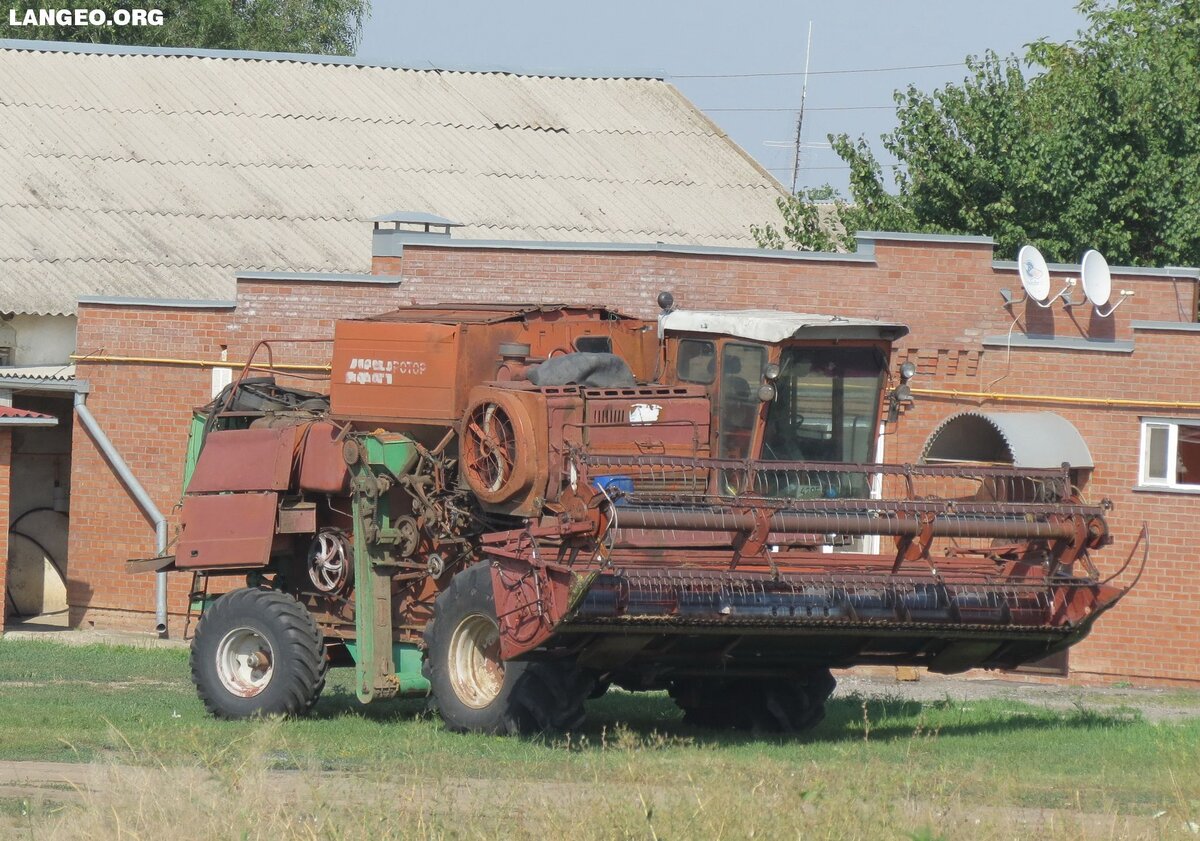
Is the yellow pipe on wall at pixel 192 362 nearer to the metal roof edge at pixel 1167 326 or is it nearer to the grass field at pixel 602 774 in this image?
the grass field at pixel 602 774

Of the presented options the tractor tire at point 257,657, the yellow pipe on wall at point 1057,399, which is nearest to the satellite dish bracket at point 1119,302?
the yellow pipe on wall at point 1057,399

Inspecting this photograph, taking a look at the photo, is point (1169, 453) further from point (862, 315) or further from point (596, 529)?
point (596, 529)

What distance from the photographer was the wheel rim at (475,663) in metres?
12.8

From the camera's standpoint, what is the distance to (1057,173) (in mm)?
26922

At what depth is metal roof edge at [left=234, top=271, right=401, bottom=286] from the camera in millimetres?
21344

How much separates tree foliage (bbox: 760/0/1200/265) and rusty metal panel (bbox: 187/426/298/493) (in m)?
14.9

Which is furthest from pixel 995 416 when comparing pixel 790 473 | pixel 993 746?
pixel 993 746

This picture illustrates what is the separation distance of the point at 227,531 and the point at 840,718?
16.9 ft

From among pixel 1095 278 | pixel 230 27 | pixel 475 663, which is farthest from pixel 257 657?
pixel 230 27

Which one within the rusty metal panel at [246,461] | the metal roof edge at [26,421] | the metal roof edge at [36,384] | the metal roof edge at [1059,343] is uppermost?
the metal roof edge at [1059,343]

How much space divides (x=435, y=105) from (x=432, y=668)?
65.8 feet

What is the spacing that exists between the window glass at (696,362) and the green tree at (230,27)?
1132 inches

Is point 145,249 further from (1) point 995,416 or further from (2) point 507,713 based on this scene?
(2) point 507,713

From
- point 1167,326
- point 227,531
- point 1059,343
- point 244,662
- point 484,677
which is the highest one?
point 1167,326
